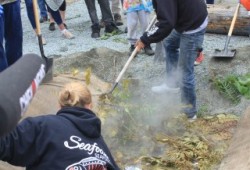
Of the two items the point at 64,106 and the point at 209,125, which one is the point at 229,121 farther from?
the point at 64,106

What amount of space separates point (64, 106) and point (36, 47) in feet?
15.0

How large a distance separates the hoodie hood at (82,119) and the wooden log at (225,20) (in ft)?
15.1

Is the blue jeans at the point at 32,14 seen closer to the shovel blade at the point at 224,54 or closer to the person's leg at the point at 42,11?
the person's leg at the point at 42,11

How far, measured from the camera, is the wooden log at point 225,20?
21.6 feet

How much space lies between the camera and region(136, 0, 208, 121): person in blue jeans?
161 inches

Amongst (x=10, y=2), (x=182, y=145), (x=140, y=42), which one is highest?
(x=10, y=2)

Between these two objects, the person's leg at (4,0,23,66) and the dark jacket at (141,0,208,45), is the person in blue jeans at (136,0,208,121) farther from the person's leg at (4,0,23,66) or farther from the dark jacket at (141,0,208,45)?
the person's leg at (4,0,23,66)

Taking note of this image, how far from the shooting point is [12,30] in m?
4.54

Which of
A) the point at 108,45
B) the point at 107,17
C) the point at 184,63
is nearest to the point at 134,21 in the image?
the point at 108,45

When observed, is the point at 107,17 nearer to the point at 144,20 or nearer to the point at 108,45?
the point at 108,45

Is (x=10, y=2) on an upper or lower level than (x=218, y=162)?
upper

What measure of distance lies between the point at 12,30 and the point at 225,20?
338 centimetres

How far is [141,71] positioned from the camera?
582 centimetres

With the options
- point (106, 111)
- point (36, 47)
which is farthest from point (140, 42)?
point (36, 47)
